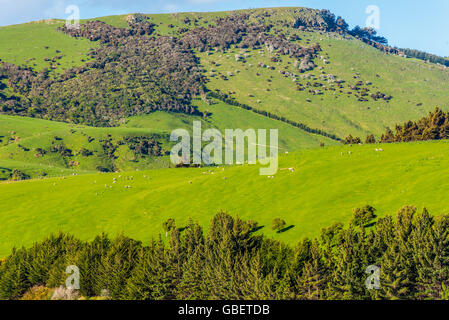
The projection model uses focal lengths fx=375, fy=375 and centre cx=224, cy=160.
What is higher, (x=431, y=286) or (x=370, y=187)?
(x=370, y=187)

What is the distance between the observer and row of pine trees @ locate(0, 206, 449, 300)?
139ft

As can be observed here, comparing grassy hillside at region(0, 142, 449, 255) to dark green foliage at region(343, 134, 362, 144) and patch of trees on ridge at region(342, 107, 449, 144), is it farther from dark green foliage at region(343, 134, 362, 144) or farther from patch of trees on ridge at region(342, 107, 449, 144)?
dark green foliage at region(343, 134, 362, 144)

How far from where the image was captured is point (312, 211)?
69500 mm

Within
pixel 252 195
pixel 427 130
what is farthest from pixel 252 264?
pixel 427 130

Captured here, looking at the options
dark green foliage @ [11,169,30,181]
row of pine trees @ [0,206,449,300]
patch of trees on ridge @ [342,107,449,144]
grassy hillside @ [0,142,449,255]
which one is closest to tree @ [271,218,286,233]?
grassy hillside @ [0,142,449,255]

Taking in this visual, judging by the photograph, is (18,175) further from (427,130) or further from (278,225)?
(427,130)

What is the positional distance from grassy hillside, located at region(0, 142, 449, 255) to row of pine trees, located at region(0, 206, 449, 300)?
28.2 ft

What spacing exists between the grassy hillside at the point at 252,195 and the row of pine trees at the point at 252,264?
28.2ft

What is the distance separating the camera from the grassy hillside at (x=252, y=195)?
66562 millimetres

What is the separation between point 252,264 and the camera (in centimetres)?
4991

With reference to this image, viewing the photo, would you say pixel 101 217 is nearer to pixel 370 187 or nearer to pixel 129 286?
pixel 129 286
